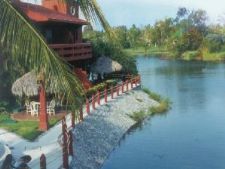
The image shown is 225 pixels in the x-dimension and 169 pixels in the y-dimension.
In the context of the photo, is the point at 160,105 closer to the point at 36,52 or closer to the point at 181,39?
the point at 36,52

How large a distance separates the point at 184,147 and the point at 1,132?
389 inches

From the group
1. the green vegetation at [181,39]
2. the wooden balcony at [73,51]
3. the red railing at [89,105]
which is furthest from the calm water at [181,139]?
the green vegetation at [181,39]

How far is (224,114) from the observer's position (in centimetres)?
3678

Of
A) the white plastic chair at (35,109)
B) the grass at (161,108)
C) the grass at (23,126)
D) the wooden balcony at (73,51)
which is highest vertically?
the wooden balcony at (73,51)

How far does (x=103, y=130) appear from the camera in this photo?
27.5m

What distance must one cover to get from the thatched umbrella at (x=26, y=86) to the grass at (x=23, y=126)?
1.58 meters

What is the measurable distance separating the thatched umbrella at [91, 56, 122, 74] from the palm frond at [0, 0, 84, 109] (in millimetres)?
29988

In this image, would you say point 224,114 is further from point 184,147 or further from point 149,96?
point 184,147

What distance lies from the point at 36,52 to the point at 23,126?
15.1m

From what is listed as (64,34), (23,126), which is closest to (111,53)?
(64,34)

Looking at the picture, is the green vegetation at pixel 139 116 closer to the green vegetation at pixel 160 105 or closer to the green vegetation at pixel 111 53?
the green vegetation at pixel 160 105

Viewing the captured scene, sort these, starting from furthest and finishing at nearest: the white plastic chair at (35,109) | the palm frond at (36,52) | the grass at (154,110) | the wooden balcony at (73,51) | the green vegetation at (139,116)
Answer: the grass at (154,110) → the green vegetation at (139,116) → the wooden balcony at (73,51) → the white plastic chair at (35,109) → the palm frond at (36,52)

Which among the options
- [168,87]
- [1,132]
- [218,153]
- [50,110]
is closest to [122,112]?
[50,110]

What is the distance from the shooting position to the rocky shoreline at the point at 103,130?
867 inches
